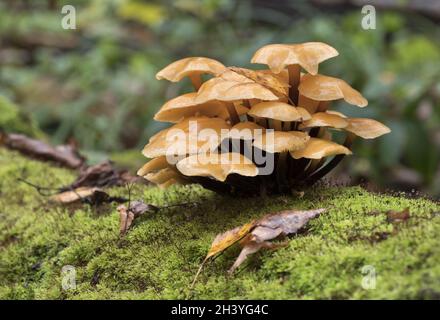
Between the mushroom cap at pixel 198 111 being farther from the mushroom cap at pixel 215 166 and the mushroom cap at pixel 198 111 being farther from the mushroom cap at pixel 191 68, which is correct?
the mushroom cap at pixel 215 166

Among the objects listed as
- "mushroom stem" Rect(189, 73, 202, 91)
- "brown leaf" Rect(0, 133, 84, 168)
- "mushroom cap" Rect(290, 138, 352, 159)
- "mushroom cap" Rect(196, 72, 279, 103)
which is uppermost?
"mushroom cap" Rect(196, 72, 279, 103)

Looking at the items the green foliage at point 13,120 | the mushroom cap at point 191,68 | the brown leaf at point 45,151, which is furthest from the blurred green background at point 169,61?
the mushroom cap at point 191,68

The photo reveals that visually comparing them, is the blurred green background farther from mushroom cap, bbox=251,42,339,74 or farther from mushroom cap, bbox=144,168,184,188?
mushroom cap, bbox=251,42,339,74

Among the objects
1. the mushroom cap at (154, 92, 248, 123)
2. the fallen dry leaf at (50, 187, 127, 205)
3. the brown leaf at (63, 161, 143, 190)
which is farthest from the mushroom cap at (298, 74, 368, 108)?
the brown leaf at (63, 161, 143, 190)

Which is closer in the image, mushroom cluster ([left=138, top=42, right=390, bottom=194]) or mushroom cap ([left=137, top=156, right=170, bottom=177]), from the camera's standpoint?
mushroom cluster ([left=138, top=42, right=390, bottom=194])

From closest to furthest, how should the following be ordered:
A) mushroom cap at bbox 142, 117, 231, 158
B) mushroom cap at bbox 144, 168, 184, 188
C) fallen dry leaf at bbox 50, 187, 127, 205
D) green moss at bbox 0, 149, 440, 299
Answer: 1. green moss at bbox 0, 149, 440, 299
2. mushroom cap at bbox 142, 117, 231, 158
3. mushroom cap at bbox 144, 168, 184, 188
4. fallen dry leaf at bbox 50, 187, 127, 205

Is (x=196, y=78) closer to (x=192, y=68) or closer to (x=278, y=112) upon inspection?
(x=192, y=68)

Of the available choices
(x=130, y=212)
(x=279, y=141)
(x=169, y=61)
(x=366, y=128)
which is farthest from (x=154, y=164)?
(x=169, y=61)
